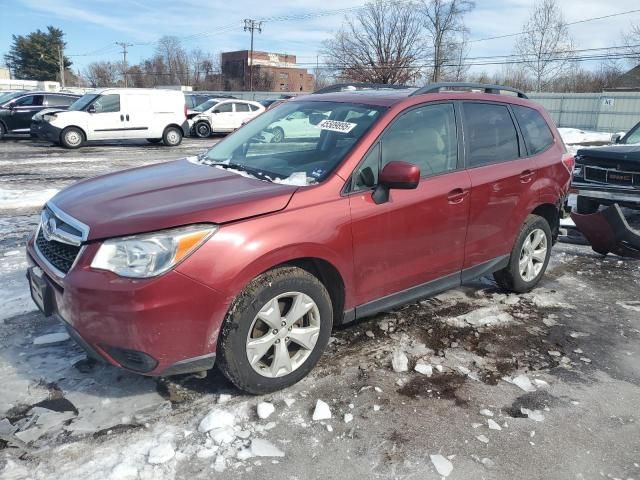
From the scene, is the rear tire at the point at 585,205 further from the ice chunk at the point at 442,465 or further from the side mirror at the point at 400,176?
the ice chunk at the point at 442,465

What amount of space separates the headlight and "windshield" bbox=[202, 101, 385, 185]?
0.82 metres

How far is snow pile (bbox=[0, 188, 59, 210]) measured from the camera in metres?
8.25

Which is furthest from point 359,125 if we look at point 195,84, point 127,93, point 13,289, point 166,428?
point 195,84

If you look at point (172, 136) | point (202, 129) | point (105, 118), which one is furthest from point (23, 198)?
point (202, 129)

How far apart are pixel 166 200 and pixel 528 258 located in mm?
3405

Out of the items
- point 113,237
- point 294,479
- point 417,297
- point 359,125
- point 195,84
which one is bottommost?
point 294,479

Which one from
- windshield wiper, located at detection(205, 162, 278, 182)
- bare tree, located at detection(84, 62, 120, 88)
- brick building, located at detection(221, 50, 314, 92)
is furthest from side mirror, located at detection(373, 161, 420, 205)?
bare tree, located at detection(84, 62, 120, 88)

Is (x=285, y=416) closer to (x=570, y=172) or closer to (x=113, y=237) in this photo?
(x=113, y=237)

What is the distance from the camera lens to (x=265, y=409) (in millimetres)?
3029

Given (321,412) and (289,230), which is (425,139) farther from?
(321,412)

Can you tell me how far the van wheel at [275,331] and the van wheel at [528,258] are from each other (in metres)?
2.21

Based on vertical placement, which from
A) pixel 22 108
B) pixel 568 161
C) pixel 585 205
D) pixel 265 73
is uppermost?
pixel 265 73

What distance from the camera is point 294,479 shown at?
8.27 feet

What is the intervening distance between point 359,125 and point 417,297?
132 centimetres
